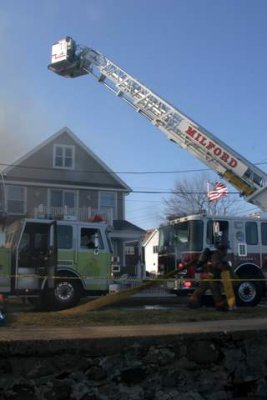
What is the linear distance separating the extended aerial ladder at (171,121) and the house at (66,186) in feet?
37.3

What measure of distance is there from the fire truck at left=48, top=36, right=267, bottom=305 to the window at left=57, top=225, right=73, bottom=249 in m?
2.62

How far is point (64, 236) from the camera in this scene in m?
14.8

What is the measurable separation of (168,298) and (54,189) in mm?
16116

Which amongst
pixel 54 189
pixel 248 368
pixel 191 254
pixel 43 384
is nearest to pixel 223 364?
pixel 248 368

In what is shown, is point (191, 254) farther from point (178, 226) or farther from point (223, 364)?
point (223, 364)

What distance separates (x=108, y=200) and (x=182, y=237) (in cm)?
1795

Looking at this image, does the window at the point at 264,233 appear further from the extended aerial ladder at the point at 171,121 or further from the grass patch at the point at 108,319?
the grass patch at the point at 108,319

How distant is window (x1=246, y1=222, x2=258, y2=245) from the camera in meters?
15.0

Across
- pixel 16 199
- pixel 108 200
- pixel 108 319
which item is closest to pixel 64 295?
pixel 108 319

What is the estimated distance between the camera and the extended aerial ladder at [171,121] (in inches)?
624

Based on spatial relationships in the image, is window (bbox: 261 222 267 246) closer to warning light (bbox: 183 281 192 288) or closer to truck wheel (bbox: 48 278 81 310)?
warning light (bbox: 183 281 192 288)

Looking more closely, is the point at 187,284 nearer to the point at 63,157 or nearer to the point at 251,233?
the point at 251,233

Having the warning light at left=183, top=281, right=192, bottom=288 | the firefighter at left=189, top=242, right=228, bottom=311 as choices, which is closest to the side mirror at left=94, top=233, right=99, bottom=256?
the warning light at left=183, top=281, right=192, bottom=288

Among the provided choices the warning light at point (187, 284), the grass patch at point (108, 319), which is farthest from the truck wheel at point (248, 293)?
the grass patch at point (108, 319)
